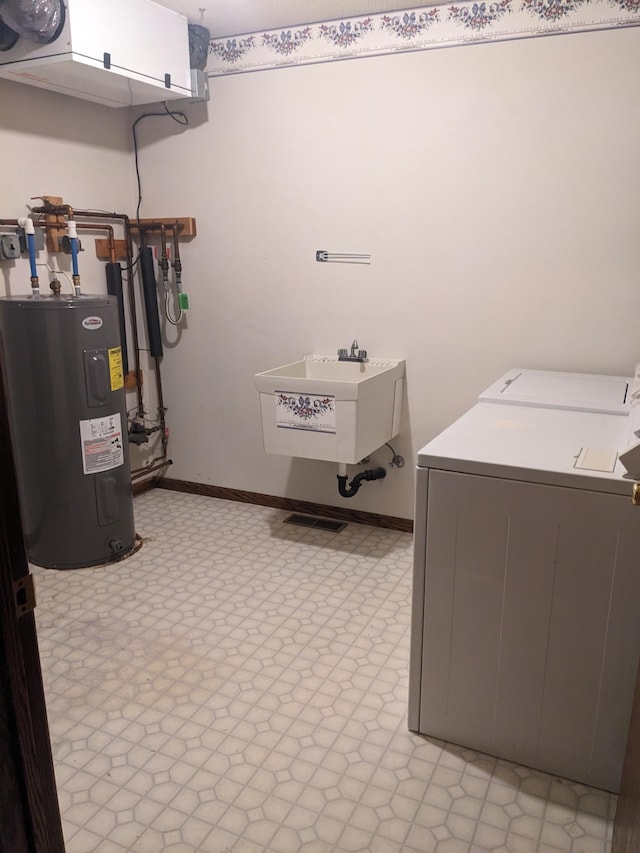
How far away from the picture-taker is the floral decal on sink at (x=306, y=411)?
273 centimetres

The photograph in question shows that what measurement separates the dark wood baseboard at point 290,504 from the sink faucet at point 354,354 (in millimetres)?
797

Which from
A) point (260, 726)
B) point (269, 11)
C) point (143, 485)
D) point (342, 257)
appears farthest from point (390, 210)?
point (260, 726)

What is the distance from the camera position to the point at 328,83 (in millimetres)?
2924

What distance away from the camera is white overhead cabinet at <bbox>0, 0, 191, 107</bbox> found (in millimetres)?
2414

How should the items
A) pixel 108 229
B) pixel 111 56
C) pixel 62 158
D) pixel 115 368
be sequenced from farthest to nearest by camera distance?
pixel 108 229
pixel 62 158
pixel 115 368
pixel 111 56

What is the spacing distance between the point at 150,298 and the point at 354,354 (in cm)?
119

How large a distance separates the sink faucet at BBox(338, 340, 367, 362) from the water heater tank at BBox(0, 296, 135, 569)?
1.03 m

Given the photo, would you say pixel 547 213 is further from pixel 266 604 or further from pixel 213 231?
pixel 266 604

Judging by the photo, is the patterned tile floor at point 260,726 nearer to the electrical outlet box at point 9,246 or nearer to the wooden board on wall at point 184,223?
the electrical outlet box at point 9,246

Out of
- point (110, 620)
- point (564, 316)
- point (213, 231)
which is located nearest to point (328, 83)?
point (213, 231)

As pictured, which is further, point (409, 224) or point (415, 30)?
point (409, 224)

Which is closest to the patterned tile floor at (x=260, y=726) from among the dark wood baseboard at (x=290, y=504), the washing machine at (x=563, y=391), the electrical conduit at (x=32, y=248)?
the dark wood baseboard at (x=290, y=504)

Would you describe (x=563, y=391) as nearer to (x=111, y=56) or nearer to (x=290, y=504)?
(x=290, y=504)

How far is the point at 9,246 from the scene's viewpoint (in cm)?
274
